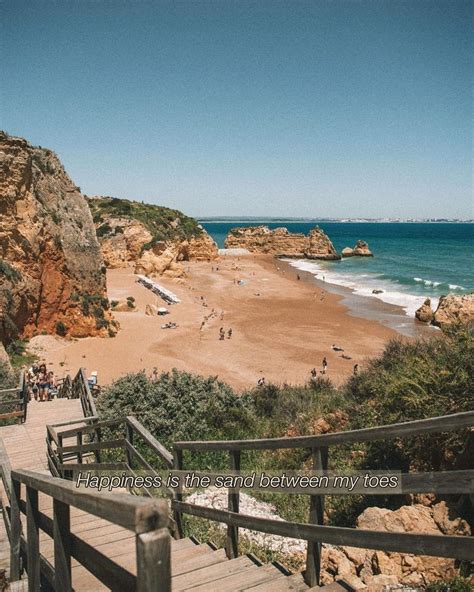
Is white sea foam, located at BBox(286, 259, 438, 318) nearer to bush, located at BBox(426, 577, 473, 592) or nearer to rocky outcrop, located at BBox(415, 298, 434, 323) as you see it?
rocky outcrop, located at BBox(415, 298, 434, 323)

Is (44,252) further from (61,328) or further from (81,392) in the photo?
(81,392)

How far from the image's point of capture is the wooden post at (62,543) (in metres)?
2.02

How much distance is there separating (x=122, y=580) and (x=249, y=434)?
824 centimetres

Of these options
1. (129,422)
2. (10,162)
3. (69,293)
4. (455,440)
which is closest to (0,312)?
(69,293)

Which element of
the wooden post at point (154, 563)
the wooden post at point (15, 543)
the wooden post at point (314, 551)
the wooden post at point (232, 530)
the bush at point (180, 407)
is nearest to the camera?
the wooden post at point (154, 563)

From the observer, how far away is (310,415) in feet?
31.8

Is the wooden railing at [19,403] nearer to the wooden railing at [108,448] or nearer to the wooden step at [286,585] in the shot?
the wooden railing at [108,448]

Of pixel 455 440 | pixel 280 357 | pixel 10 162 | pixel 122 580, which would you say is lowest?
pixel 280 357

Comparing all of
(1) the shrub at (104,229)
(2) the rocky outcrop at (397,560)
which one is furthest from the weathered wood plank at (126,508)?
(1) the shrub at (104,229)

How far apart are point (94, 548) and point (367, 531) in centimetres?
142

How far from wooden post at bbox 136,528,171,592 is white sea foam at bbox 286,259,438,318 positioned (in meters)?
39.3

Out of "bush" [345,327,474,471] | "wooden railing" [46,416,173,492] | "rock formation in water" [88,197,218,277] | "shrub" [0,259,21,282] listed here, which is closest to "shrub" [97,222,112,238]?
"rock formation in water" [88,197,218,277]

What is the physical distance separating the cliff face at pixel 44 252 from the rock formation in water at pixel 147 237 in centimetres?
2563

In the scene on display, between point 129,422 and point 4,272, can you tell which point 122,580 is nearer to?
point 129,422
